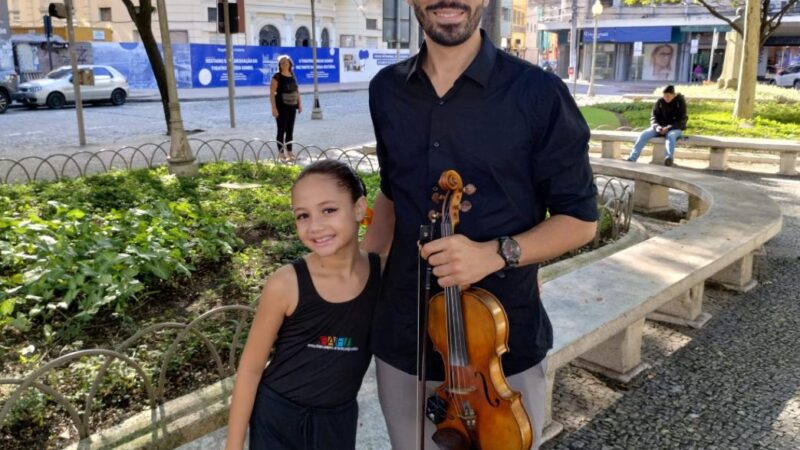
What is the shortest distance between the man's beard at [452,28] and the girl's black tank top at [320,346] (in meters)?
0.67

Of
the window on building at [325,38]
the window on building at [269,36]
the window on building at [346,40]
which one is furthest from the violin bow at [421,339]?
the window on building at [346,40]

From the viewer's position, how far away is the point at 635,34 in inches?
1849

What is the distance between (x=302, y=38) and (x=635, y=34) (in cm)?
2273

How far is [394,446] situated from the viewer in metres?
1.93

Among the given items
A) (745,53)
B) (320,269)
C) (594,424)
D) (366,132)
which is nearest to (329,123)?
(366,132)

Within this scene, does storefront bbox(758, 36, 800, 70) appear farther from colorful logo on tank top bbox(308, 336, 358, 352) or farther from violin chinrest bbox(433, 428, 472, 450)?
violin chinrest bbox(433, 428, 472, 450)

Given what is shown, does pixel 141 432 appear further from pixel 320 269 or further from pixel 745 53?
pixel 745 53

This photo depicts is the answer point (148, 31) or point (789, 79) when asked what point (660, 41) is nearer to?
point (789, 79)

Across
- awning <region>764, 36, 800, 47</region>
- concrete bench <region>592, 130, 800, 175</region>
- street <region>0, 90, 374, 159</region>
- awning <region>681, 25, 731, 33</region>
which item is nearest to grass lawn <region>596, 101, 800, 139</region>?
concrete bench <region>592, 130, 800, 175</region>

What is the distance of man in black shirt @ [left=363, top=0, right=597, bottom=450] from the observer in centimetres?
159

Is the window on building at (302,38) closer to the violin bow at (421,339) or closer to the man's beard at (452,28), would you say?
the man's beard at (452,28)

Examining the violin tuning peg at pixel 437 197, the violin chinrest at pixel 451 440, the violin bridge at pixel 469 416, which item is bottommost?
the violin chinrest at pixel 451 440

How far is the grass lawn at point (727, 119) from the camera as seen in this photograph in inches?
538

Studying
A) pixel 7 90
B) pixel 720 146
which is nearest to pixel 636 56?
pixel 720 146
